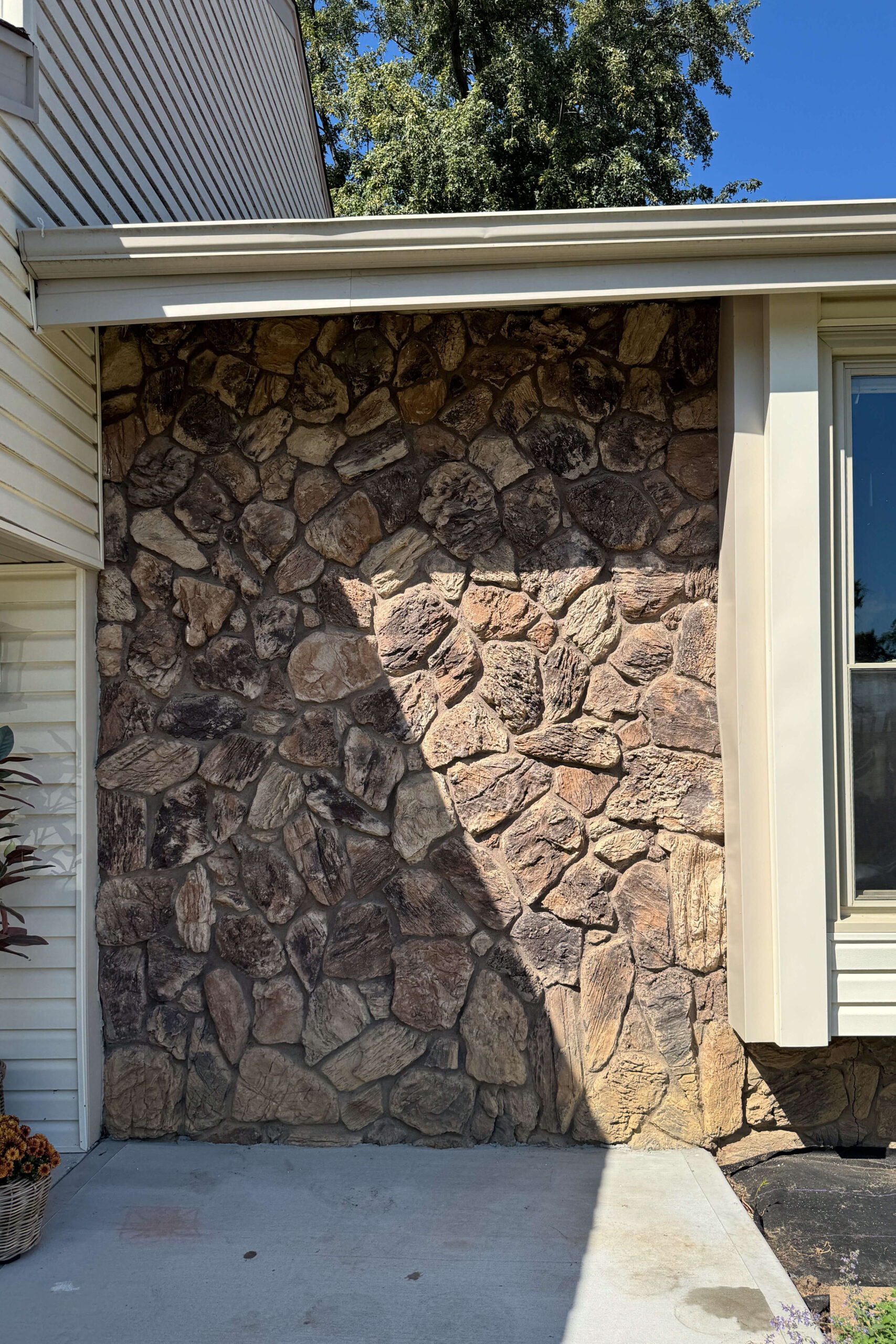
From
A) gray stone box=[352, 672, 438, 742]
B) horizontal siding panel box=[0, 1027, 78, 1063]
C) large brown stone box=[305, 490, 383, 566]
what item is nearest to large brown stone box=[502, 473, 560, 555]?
large brown stone box=[305, 490, 383, 566]

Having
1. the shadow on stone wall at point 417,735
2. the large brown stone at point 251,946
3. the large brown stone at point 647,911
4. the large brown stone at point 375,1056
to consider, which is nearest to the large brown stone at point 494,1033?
the shadow on stone wall at point 417,735

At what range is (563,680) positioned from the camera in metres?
3.40

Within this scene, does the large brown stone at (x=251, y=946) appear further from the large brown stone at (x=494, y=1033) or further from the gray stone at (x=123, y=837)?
the large brown stone at (x=494, y=1033)

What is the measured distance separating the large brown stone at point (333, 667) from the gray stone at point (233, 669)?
0.13 metres

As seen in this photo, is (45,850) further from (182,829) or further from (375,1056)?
(375,1056)

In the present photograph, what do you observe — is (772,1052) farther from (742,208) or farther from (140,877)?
(742,208)

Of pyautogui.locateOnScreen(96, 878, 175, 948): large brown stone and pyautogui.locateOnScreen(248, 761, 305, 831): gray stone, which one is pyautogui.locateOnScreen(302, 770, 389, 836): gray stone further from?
pyautogui.locateOnScreen(96, 878, 175, 948): large brown stone

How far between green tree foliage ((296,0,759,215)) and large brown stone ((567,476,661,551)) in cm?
936

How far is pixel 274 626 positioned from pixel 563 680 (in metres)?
1.06

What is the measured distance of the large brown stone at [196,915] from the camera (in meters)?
3.42

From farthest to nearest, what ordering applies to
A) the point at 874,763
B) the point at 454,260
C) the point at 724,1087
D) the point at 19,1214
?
the point at 724,1087 → the point at 874,763 → the point at 454,260 → the point at 19,1214

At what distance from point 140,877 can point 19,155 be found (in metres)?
2.42

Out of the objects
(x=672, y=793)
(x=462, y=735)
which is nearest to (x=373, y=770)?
(x=462, y=735)

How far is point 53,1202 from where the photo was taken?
3.00 metres
